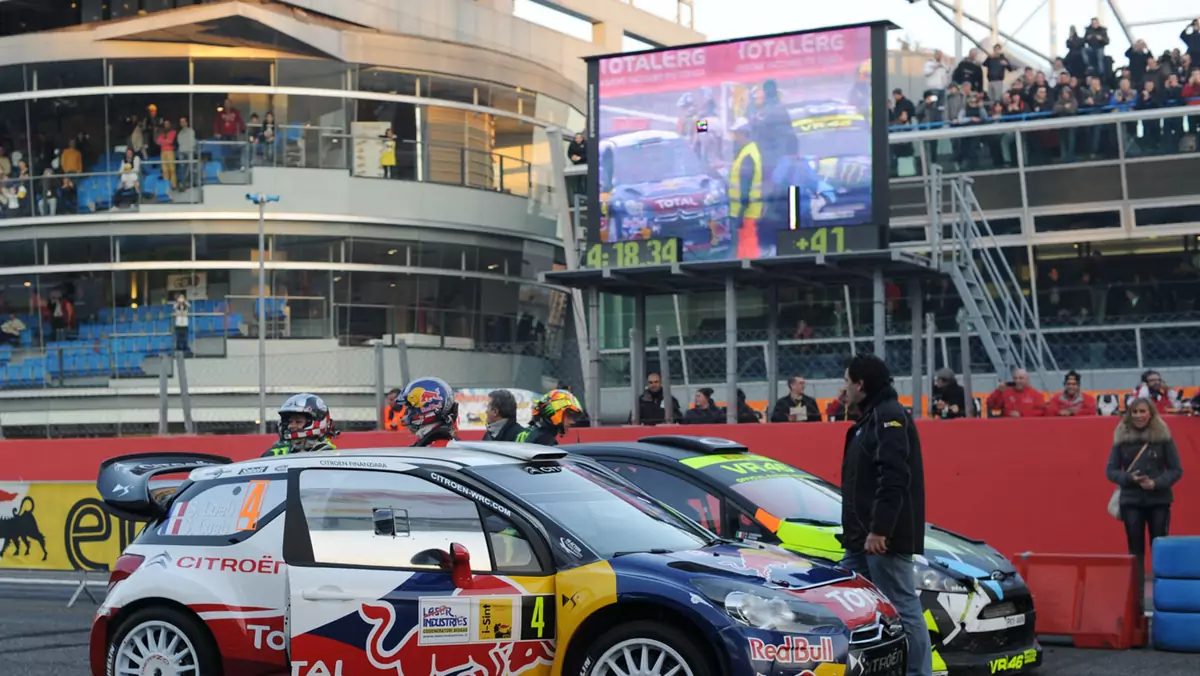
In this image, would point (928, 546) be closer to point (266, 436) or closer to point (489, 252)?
point (266, 436)

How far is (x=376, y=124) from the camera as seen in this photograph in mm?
38594

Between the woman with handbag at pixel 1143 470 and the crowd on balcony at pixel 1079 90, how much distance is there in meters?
14.5

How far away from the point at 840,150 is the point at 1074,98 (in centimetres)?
765

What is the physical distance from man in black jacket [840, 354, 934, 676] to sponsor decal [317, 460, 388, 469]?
241 centimetres

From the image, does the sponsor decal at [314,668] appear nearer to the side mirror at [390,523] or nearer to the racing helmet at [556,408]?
the side mirror at [390,523]

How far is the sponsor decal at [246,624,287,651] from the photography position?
7711mm

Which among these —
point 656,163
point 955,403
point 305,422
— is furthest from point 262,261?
point 305,422

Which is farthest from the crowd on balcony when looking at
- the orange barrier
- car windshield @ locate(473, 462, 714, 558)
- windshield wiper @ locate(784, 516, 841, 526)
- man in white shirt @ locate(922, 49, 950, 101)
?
car windshield @ locate(473, 462, 714, 558)

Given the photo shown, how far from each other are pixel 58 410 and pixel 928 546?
2946 centimetres

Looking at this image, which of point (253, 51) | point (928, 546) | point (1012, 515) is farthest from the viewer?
point (253, 51)

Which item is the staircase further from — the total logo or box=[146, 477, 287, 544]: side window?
box=[146, 477, 287, 544]: side window

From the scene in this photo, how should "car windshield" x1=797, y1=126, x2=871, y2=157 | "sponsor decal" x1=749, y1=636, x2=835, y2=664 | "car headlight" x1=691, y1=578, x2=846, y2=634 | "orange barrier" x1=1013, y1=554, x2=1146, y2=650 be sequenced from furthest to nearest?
1. "car windshield" x1=797, y1=126, x2=871, y2=157
2. "orange barrier" x1=1013, y1=554, x2=1146, y2=650
3. "car headlight" x1=691, y1=578, x2=846, y2=634
4. "sponsor decal" x1=749, y1=636, x2=835, y2=664

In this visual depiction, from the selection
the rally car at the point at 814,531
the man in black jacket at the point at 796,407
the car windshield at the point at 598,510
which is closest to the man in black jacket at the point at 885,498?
the rally car at the point at 814,531

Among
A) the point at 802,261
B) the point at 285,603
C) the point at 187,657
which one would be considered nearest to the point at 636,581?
the point at 285,603
